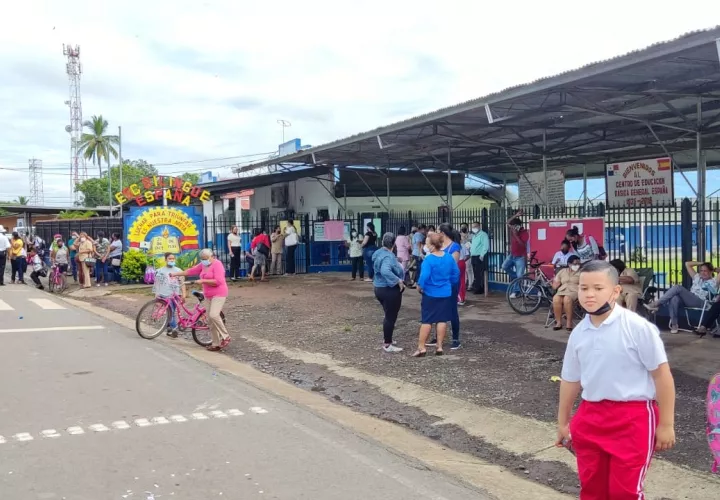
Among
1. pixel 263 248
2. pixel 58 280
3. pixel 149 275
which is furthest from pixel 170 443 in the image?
pixel 58 280

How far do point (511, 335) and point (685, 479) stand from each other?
18.5 feet

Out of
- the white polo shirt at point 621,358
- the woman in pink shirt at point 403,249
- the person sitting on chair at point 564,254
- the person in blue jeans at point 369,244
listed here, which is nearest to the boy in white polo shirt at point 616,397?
the white polo shirt at point 621,358

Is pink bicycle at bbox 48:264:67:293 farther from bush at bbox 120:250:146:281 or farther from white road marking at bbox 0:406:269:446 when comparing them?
white road marking at bbox 0:406:269:446

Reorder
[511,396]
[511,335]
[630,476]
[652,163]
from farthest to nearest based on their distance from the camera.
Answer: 1. [652,163]
2. [511,335]
3. [511,396]
4. [630,476]

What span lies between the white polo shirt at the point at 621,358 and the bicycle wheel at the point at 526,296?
30.0 ft

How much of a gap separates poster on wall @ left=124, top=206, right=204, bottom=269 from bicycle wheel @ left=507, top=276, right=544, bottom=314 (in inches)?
410

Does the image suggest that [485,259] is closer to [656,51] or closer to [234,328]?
[234,328]

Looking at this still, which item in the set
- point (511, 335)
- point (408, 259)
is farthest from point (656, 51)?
point (408, 259)

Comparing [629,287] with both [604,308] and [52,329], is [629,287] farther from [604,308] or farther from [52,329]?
[52,329]

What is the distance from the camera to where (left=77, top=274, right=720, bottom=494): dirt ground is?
5.93 m

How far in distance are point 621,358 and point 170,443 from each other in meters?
3.83

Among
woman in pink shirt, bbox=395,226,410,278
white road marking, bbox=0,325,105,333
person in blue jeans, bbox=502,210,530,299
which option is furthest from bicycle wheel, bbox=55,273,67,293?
person in blue jeans, bbox=502,210,530,299

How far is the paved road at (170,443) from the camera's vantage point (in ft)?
15.2

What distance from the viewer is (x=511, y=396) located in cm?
718
